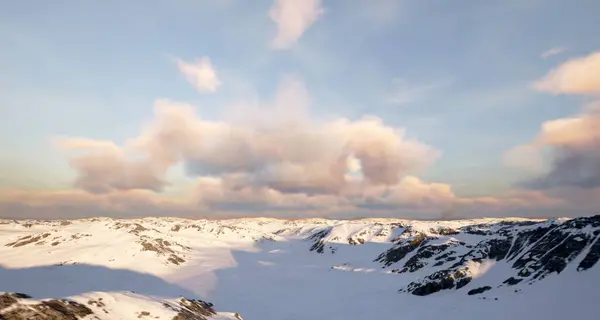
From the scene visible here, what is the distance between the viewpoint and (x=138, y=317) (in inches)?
966

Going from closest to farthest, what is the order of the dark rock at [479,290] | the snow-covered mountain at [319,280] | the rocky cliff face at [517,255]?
the snow-covered mountain at [319,280] → the rocky cliff face at [517,255] → the dark rock at [479,290]

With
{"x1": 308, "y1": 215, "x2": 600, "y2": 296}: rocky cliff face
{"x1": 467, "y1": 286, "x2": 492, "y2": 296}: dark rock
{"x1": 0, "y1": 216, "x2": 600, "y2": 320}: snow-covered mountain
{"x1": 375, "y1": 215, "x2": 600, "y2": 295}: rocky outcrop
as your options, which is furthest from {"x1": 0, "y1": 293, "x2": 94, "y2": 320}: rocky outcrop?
{"x1": 375, "y1": 215, "x2": 600, "y2": 295}: rocky outcrop

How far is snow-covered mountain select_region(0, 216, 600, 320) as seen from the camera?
32.5 metres

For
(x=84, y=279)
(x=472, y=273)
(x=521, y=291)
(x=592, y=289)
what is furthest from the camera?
(x=84, y=279)

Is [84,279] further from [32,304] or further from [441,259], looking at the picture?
[441,259]

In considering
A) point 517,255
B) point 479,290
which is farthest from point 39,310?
point 517,255

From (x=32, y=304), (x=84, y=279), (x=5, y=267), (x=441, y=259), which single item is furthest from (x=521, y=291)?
(x=5, y=267)

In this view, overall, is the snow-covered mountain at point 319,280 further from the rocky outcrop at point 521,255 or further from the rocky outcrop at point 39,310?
the rocky outcrop at point 521,255

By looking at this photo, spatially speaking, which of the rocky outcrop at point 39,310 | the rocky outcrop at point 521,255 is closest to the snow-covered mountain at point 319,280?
the rocky outcrop at point 39,310

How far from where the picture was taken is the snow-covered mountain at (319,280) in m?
32.5

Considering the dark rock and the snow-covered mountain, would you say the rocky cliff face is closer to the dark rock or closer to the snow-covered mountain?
the snow-covered mountain

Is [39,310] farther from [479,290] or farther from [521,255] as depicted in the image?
[521,255]

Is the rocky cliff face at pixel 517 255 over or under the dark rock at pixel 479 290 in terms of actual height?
over

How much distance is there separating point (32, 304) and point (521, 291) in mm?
54927
